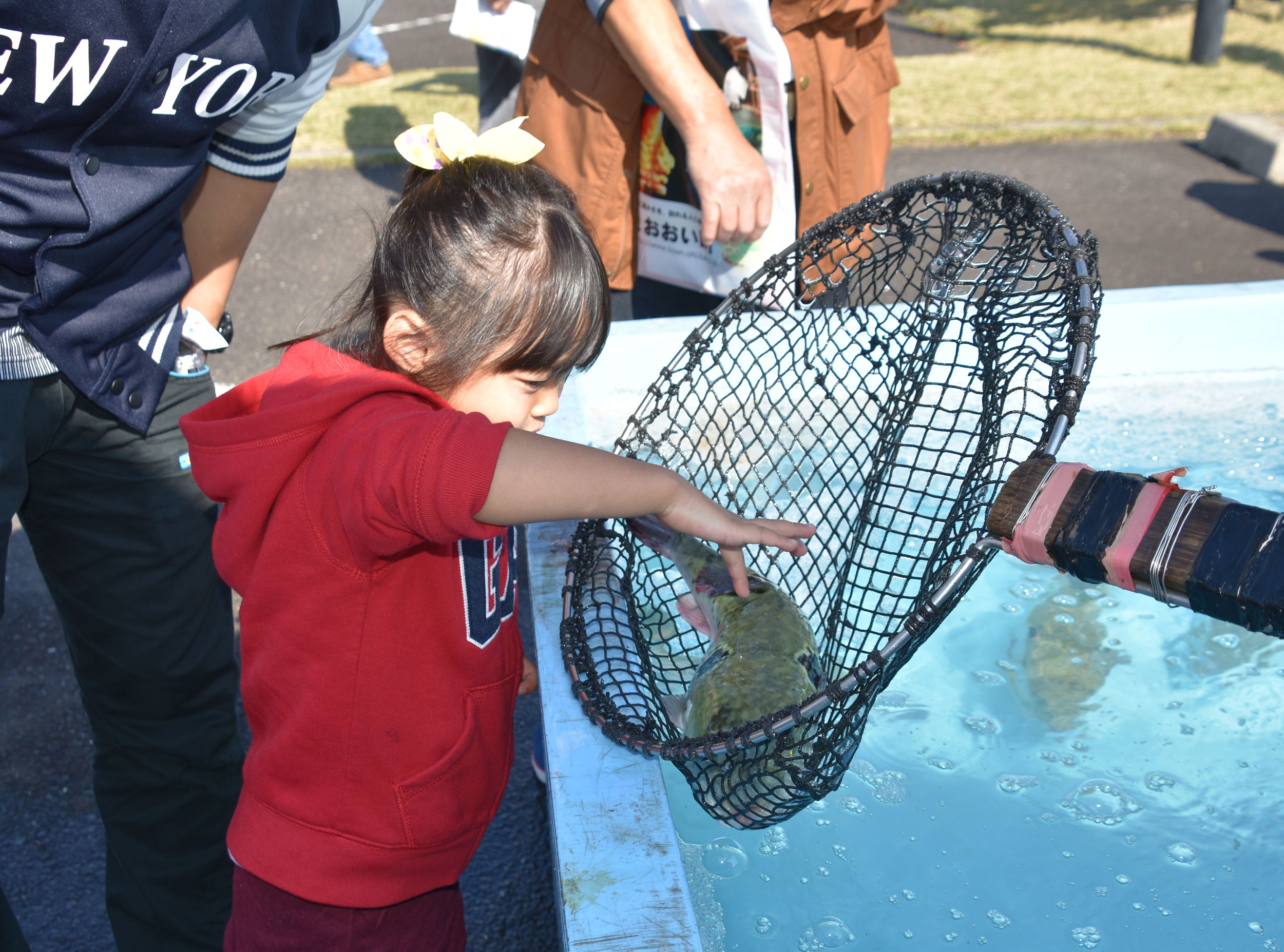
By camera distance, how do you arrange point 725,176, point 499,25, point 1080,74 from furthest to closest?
point 1080,74, point 499,25, point 725,176

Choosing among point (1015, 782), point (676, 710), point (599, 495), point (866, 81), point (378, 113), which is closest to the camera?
point (599, 495)

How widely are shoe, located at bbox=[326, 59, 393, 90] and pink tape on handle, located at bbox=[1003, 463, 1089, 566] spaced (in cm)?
798

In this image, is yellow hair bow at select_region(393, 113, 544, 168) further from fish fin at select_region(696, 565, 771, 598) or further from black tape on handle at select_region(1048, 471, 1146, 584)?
black tape on handle at select_region(1048, 471, 1146, 584)

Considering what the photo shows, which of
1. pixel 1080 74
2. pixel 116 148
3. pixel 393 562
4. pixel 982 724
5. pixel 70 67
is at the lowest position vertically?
pixel 1080 74

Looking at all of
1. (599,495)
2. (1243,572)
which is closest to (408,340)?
(599,495)

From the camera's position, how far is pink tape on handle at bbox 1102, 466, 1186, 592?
3.24 feet

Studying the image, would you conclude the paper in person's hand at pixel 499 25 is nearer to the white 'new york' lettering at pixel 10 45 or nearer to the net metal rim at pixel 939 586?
the net metal rim at pixel 939 586

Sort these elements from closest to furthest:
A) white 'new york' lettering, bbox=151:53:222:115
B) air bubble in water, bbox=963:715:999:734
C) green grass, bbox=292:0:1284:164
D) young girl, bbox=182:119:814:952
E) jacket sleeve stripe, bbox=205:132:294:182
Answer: young girl, bbox=182:119:814:952
white 'new york' lettering, bbox=151:53:222:115
jacket sleeve stripe, bbox=205:132:294:182
air bubble in water, bbox=963:715:999:734
green grass, bbox=292:0:1284:164

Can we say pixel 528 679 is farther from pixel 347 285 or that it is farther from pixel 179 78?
pixel 179 78

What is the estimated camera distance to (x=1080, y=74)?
8203 millimetres

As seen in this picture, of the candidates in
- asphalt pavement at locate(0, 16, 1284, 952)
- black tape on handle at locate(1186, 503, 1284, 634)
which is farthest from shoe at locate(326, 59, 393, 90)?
black tape on handle at locate(1186, 503, 1284, 634)

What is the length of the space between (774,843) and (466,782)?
0.76 m

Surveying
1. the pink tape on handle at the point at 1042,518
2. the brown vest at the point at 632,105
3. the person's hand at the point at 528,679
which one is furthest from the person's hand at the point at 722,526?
the brown vest at the point at 632,105

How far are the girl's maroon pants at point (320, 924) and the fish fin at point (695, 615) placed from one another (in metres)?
0.58
